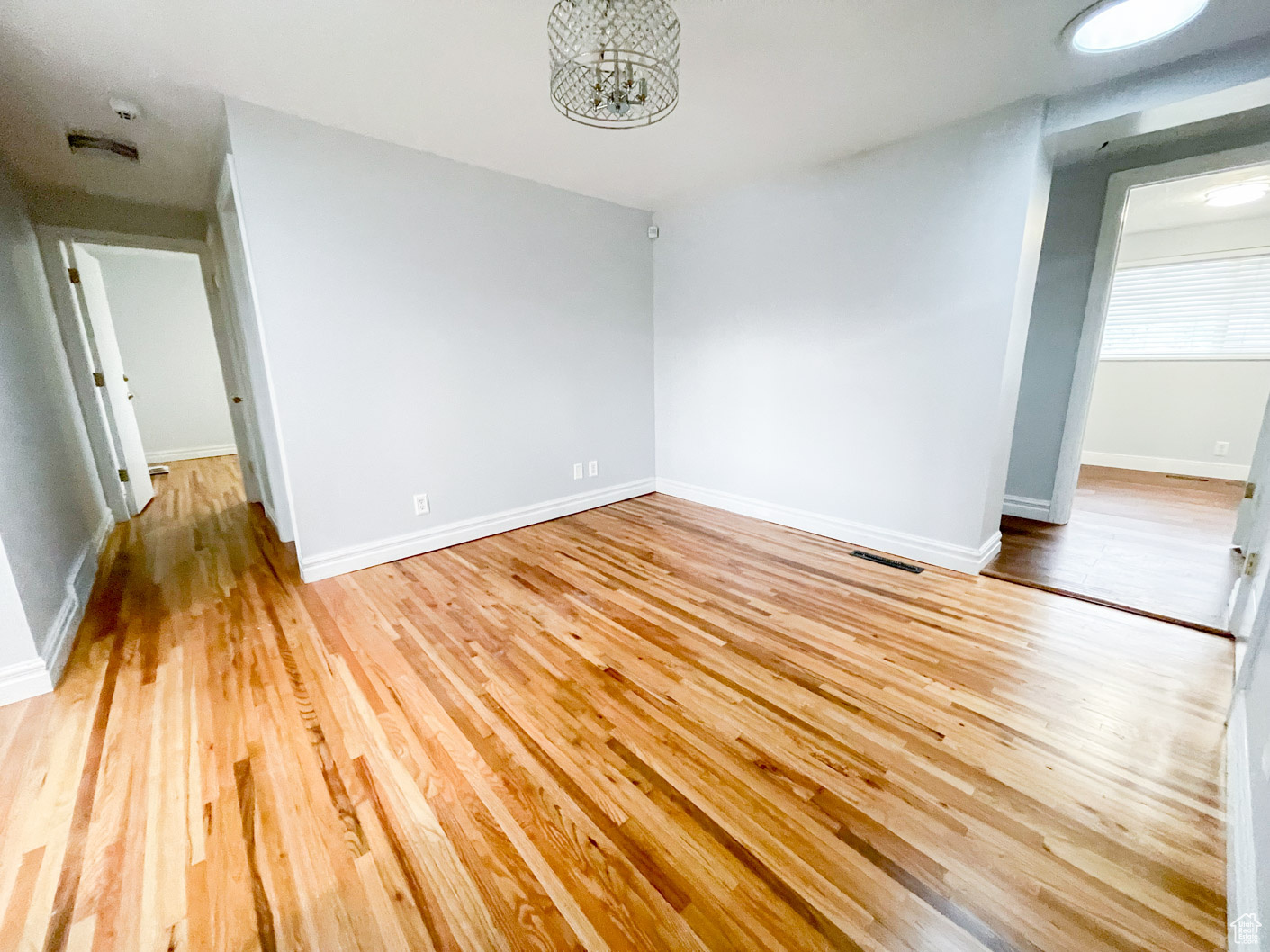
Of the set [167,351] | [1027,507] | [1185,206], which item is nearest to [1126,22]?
[1027,507]

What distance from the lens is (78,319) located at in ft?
10.5

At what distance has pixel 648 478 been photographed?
4.11m

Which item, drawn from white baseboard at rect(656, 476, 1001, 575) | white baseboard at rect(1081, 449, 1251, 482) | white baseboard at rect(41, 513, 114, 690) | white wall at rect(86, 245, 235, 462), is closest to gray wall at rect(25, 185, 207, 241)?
white baseboard at rect(41, 513, 114, 690)

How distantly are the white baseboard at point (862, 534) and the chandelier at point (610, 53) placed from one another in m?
2.39

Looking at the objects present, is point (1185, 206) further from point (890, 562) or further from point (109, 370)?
point (109, 370)

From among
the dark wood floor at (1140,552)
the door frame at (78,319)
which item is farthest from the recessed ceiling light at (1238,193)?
the door frame at (78,319)

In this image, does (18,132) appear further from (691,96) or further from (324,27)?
(691,96)

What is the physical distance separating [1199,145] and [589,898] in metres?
4.25

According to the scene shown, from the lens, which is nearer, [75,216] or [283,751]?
[283,751]

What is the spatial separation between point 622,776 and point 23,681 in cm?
213

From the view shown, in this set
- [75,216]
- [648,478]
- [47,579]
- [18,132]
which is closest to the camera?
[47,579]

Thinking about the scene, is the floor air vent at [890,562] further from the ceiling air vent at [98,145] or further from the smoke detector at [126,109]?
the ceiling air vent at [98,145]

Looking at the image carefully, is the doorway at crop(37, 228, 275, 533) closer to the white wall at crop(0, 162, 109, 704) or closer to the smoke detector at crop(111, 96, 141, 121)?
the white wall at crop(0, 162, 109, 704)

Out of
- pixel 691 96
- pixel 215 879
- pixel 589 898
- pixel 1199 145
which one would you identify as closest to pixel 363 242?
pixel 691 96
